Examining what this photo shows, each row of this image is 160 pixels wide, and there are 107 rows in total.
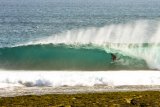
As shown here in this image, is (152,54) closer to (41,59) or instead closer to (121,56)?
(121,56)

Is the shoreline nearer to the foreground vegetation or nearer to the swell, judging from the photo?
the foreground vegetation

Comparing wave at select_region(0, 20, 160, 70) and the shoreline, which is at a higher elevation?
wave at select_region(0, 20, 160, 70)

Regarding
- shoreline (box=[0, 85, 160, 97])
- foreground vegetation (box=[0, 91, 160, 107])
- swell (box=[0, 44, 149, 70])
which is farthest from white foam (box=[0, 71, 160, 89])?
foreground vegetation (box=[0, 91, 160, 107])

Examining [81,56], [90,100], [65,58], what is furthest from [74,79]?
[81,56]

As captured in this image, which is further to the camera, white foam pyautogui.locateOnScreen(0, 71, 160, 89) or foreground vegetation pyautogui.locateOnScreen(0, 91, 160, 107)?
white foam pyautogui.locateOnScreen(0, 71, 160, 89)

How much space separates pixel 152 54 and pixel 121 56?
9.35 ft

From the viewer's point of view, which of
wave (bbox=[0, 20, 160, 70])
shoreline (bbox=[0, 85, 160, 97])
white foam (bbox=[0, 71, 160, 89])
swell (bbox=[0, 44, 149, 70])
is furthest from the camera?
wave (bbox=[0, 20, 160, 70])

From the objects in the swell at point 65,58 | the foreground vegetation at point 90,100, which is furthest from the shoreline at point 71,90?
the swell at point 65,58

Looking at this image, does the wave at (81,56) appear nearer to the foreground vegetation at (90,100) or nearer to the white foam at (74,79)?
the white foam at (74,79)

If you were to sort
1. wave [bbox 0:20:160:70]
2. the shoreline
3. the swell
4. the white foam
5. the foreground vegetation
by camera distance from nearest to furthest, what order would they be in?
the foreground vegetation, the shoreline, the white foam, the swell, wave [bbox 0:20:160:70]

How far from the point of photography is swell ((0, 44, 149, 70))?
3668 centimetres

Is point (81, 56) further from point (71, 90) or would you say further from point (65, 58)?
point (71, 90)

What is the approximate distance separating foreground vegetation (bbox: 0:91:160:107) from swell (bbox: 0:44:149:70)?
16.6 m

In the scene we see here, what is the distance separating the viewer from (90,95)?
19.4m
